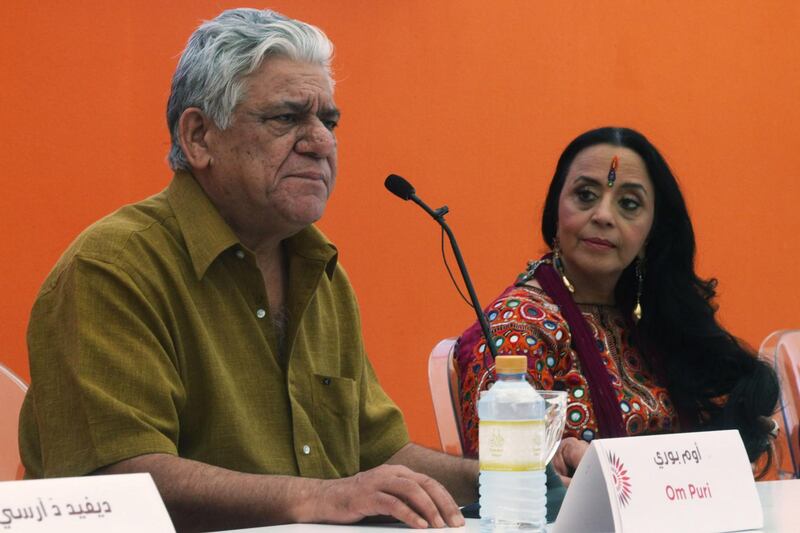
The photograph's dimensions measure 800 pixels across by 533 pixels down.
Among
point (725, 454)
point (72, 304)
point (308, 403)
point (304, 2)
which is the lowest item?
point (308, 403)

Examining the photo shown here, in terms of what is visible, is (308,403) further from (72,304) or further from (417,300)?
(417,300)

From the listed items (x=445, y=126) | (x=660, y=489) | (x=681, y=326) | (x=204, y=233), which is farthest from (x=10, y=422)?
(x=445, y=126)

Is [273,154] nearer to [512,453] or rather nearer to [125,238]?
[125,238]

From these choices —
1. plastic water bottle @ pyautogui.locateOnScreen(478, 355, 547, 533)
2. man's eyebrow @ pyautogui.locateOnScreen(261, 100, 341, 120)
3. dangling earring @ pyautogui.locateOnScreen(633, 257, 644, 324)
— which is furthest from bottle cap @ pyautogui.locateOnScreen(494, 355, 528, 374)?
dangling earring @ pyautogui.locateOnScreen(633, 257, 644, 324)

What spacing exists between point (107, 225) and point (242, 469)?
44 cm

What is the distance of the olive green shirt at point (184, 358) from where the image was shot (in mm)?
1632

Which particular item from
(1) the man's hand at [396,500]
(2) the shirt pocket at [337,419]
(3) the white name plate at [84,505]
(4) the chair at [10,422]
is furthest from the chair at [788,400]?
(3) the white name plate at [84,505]

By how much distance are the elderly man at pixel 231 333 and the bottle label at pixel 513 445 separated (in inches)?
5.1

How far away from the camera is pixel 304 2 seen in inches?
128

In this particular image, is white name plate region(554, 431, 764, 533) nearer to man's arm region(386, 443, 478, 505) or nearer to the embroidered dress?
man's arm region(386, 443, 478, 505)

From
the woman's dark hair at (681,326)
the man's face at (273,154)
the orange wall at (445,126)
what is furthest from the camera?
the orange wall at (445,126)

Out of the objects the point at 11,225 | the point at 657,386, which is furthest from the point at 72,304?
the point at 657,386

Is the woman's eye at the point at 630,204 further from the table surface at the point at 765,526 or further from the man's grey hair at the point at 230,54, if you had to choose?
the table surface at the point at 765,526

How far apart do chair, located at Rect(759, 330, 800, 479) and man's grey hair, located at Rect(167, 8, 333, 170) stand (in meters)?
1.22
